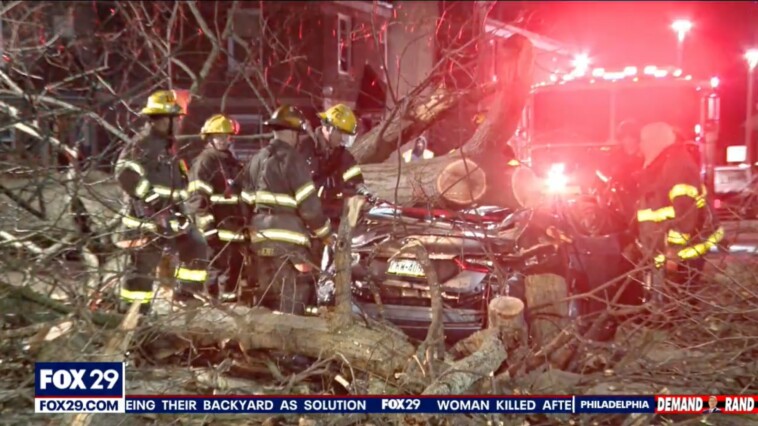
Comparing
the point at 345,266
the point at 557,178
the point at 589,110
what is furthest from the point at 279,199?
the point at 589,110

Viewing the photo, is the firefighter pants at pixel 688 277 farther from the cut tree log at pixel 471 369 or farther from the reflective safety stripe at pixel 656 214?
the cut tree log at pixel 471 369

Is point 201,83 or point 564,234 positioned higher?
point 201,83

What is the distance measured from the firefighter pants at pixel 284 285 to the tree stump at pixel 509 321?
1320 millimetres

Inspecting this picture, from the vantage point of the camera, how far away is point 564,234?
17.3 ft

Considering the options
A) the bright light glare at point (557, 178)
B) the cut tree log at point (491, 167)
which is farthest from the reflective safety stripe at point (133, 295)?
the bright light glare at point (557, 178)

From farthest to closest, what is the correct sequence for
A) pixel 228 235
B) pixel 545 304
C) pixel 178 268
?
1. pixel 228 235
2. pixel 178 268
3. pixel 545 304

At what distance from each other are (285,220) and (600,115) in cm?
522

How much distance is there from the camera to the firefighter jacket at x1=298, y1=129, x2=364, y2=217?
5867 millimetres

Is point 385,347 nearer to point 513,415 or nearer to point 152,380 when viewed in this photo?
point 513,415

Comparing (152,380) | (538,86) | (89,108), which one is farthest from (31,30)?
(538,86)

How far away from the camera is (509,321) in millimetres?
4109

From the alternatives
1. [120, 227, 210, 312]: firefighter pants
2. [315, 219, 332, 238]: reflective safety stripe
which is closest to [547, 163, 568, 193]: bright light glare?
[315, 219, 332, 238]: reflective safety stripe

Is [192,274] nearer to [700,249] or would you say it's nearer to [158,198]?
[158,198]

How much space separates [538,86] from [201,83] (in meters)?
4.25
